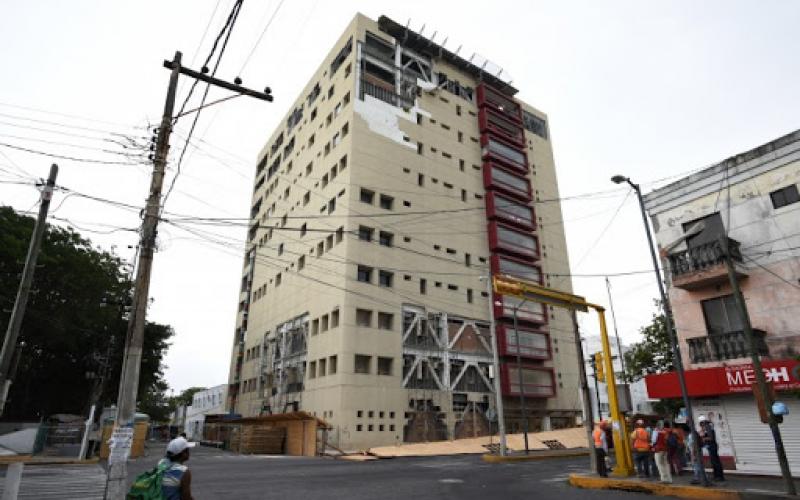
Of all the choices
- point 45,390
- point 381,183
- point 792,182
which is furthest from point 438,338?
point 45,390

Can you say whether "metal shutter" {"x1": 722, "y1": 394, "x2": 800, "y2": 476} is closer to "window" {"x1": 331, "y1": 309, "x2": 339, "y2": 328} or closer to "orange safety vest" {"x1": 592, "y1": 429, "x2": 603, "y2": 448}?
"orange safety vest" {"x1": 592, "y1": 429, "x2": 603, "y2": 448}

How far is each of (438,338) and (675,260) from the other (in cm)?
2380

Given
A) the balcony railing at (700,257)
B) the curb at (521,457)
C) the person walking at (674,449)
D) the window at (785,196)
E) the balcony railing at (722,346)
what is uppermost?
the window at (785,196)

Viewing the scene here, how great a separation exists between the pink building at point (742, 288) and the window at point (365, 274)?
2361 centimetres

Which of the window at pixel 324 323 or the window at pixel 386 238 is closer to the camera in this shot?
the window at pixel 324 323

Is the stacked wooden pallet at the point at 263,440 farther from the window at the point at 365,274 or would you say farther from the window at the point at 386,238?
the window at the point at 386,238

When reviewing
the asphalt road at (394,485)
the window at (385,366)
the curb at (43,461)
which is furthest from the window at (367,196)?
the asphalt road at (394,485)

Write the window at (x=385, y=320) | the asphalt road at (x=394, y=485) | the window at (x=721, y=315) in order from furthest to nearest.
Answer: the window at (x=385, y=320), the window at (x=721, y=315), the asphalt road at (x=394, y=485)

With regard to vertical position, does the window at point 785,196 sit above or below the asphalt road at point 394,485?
above

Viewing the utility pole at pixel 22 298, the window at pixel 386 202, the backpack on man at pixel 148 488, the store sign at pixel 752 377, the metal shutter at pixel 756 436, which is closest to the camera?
the backpack on man at pixel 148 488

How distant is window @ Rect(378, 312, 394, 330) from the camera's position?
38.6 metres

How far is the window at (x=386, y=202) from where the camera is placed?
140ft

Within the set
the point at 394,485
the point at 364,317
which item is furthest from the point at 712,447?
the point at 364,317

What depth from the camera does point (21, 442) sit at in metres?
27.5
